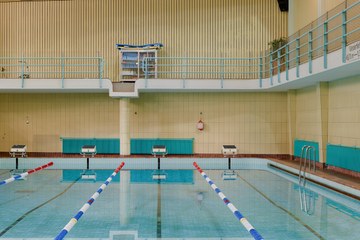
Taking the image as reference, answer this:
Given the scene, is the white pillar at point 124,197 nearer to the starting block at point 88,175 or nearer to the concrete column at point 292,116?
the starting block at point 88,175

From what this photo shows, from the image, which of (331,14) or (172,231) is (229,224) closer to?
(172,231)

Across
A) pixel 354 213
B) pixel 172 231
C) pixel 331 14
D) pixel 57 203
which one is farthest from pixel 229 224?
pixel 331 14

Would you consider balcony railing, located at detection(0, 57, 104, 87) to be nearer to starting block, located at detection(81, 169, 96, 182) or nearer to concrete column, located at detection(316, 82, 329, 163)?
starting block, located at detection(81, 169, 96, 182)

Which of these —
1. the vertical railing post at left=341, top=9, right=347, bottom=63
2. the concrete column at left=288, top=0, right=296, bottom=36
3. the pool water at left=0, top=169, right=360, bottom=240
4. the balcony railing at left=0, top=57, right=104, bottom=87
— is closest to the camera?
the pool water at left=0, top=169, right=360, bottom=240

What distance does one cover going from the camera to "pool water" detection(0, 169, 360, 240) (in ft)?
18.6

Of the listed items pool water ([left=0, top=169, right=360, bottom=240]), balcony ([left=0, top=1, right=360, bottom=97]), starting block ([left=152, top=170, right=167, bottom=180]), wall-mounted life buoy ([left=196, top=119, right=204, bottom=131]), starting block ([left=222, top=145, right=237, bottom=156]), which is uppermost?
balcony ([left=0, top=1, right=360, bottom=97])

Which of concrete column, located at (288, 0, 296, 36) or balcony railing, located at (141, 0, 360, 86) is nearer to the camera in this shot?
balcony railing, located at (141, 0, 360, 86)

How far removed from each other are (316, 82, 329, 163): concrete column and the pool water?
5.57 ft

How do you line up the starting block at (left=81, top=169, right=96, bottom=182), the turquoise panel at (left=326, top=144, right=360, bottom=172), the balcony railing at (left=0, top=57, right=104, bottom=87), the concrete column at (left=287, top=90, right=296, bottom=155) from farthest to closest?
1. the balcony railing at (left=0, top=57, right=104, bottom=87)
2. the concrete column at (left=287, top=90, right=296, bottom=155)
3. the starting block at (left=81, top=169, right=96, bottom=182)
4. the turquoise panel at (left=326, top=144, right=360, bottom=172)

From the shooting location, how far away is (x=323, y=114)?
1164 centimetres

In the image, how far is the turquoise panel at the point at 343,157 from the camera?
9859mm

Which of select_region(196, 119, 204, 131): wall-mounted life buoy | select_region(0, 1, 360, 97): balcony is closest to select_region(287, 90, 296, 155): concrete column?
select_region(0, 1, 360, 97): balcony

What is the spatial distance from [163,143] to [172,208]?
830 cm

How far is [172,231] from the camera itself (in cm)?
574
